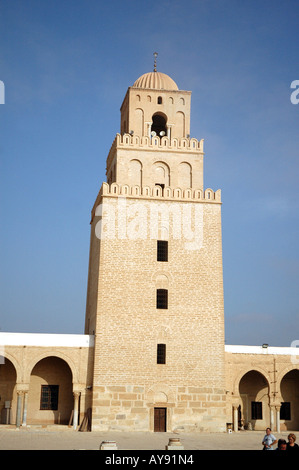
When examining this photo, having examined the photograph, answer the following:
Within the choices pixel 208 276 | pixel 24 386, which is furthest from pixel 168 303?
pixel 24 386

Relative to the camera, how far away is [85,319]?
27.0m

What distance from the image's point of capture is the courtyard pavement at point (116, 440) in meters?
15.9

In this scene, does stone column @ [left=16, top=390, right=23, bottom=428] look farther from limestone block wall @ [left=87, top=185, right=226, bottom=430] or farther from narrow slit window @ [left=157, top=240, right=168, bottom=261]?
narrow slit window @ [left=157, top=240, right=168, bottom=261]

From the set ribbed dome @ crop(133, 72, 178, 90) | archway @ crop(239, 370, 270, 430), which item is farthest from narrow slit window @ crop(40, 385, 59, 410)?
ribbed dome @ crop(133, 72, 178, 90)

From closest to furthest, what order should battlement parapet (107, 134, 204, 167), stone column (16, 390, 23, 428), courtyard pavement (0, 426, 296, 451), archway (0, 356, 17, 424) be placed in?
courtyard pavement (0, 426, 296, 451), stone column (16, 390, 23, 428), archway (0, 356, 17, 424), battlement parapet (107, 134, 204, 167)

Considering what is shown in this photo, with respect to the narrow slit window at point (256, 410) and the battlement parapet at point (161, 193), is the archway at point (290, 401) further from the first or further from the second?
the battlement parapet at point (161, 193)

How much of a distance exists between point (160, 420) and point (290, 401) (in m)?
7.37

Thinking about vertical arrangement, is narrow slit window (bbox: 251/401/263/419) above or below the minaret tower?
below

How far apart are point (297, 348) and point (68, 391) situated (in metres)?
10.1

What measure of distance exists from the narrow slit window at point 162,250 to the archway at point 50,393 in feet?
20.3

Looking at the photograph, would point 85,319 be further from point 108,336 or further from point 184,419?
point 184,419

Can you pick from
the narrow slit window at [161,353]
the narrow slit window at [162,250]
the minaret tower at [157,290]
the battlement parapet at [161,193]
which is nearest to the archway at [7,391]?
the minaret tower at [157,290]

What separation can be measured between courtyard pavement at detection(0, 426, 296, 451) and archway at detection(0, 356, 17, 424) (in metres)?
1.77

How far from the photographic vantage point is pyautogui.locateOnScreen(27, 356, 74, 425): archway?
2333cm
